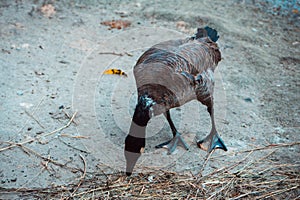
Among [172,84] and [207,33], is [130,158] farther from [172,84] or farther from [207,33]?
[207,33]

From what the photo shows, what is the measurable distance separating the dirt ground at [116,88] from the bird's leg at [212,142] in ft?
0.27

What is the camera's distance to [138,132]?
3309 millimetres

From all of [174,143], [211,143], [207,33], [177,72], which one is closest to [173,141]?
[174,143]

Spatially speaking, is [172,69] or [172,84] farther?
[172,69]

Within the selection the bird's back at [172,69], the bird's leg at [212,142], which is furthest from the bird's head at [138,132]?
the bird's leg at [212,142]

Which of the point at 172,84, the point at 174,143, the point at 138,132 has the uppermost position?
the point at 172,84

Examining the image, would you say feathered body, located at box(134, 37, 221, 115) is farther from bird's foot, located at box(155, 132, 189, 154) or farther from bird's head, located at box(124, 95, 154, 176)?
bird's foot, located at box(155, 132, 189, 154)

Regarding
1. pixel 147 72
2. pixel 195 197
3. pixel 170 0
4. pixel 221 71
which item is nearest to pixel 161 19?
pixel 170 0

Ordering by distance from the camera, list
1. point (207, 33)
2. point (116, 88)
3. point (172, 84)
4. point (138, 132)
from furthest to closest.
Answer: point (116, 88)
point (207, 33)
point (172, 84)
point (138, 132)

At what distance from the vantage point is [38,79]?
5.36 m

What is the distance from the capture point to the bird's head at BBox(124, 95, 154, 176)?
10.8 ft

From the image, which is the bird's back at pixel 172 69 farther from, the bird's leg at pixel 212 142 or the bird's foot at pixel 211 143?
the bird's foot at pixel 211 143

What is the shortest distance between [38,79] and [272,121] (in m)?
3.19

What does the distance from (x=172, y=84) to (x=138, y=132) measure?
57 cm
